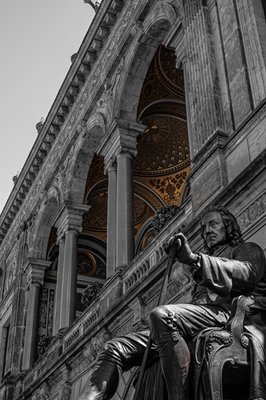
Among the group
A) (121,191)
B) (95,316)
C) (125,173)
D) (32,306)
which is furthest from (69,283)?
(32,306)

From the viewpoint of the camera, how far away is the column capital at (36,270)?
52.3 feet

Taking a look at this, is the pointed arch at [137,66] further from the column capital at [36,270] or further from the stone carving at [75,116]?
the column capital at [36,270]

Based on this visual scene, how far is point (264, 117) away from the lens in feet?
20.9

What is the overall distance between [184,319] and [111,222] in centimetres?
773

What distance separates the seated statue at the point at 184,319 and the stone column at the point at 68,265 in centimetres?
860

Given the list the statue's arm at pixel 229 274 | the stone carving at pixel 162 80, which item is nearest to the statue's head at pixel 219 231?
the statue's arm at pixel 229 274

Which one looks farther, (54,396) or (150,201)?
(150,201)

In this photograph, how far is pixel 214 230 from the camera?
409 centimetres

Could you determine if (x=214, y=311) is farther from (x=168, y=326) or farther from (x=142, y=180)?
(x=142, y=180)

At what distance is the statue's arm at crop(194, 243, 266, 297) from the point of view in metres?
3.54

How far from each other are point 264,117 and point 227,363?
3.77m

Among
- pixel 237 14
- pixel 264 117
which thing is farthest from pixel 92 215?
pixel 264 117

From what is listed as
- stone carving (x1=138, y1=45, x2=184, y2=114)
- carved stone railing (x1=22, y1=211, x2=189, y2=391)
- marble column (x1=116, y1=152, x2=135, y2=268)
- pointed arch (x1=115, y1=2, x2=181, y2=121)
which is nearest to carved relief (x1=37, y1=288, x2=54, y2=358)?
carved stone railing (x1=22, y1=211, x2=189, y2=391)

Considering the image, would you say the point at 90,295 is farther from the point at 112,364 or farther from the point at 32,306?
the point at 112,364
